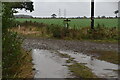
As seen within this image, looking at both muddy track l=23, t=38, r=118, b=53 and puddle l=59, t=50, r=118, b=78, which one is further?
muddy track l=23, t=38, r=118, b=53

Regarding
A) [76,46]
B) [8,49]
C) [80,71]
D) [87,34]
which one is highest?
[87,34]

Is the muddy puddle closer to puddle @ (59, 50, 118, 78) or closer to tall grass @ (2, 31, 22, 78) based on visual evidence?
puddle @ (59, 50, 118, 78)

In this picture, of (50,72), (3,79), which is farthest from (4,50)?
(50,72)

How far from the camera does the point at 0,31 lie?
348 inches

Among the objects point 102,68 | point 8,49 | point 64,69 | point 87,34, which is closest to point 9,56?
point 8,49

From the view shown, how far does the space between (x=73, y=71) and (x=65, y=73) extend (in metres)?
0.47

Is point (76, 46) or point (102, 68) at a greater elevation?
point (76, 46)

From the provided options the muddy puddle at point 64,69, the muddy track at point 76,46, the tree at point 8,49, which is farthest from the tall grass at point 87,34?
the tree at point 8,49

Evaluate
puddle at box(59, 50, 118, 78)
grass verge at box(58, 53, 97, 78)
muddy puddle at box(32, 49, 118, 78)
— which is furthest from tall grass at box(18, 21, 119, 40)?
grass verge at box(58, 53, 97, 78)

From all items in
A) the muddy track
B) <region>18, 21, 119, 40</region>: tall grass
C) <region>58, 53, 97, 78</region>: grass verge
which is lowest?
<region>58, 53, 97, 78</region>: grass verge

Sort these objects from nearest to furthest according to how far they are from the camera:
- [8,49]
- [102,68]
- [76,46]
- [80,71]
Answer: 1. [8,49]
2. [80,71]
3. [102,68]
4. [76,46]

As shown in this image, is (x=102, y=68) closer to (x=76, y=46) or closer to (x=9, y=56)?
(x=9, y=56)

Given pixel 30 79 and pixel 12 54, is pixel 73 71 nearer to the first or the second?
pixel 30 79

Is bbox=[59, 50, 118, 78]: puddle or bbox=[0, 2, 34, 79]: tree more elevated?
bbox=[0, 2, 34, 79]: tree
